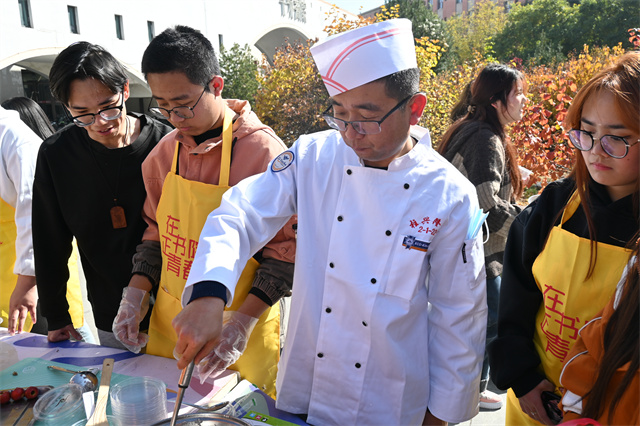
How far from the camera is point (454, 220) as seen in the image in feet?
4.79

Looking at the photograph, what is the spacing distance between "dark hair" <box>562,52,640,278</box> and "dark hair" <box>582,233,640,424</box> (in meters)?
0.17

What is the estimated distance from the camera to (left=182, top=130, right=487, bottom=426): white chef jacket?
57.2 inches

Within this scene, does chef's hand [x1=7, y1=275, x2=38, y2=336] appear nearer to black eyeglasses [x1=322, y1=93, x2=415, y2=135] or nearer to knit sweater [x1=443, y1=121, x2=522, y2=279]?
black eyeglasses [x1=322, y1=93, x2=415, y2=135]

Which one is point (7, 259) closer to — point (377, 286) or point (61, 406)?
point (61, 406)

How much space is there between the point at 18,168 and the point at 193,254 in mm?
1375

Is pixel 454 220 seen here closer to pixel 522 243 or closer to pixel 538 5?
pixel 522 243

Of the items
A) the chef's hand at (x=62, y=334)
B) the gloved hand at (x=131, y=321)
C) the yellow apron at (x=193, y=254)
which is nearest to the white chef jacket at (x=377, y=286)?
the yellow apron at (x=193, y=254)

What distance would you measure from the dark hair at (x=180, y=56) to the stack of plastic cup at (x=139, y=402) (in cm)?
104

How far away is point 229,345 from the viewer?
1.60 metres

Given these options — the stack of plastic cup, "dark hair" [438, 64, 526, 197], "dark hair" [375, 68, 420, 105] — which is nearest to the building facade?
"dark hair" [438, 64, 526, 197]

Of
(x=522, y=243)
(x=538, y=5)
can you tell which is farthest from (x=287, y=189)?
(x=538, y=5)

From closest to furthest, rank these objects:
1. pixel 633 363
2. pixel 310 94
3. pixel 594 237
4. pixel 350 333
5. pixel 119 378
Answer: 1. pixel 633 363
2. pixel 594 237
3. pixel 350 333
4. pixel 119 378
5. pixel 310 94

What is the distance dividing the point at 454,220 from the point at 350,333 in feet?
1.47

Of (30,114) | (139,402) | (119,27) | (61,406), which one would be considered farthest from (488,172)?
(119,27)
